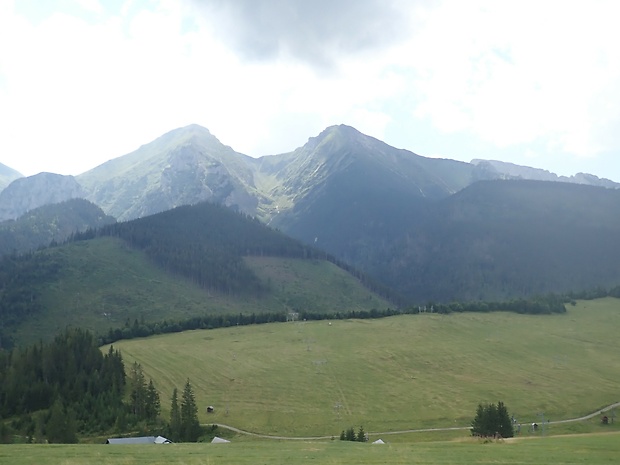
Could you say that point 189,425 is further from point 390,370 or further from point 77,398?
point 390,370

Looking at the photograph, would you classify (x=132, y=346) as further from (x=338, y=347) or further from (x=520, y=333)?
(x=520, y=333)

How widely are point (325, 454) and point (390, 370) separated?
9487 centimetres

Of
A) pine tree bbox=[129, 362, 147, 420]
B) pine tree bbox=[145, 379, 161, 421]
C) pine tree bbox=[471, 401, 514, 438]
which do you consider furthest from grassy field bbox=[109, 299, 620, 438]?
pine tree bbox=[471, 401, 514, 438]

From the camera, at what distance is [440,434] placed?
8544cm

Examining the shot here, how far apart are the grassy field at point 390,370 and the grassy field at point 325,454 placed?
4368 cm

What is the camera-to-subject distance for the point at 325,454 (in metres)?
35.8

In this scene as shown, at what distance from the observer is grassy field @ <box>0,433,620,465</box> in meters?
32.6

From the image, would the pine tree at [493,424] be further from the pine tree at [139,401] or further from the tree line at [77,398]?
the pine tree at [139,401]

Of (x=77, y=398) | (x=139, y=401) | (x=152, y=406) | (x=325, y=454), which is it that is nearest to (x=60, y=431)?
(x=152, y=406)

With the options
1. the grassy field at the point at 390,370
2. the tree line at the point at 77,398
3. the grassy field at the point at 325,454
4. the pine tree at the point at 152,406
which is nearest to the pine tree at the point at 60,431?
the tree line at the point at 77,398

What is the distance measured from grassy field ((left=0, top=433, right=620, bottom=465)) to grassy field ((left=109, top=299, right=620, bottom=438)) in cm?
4368

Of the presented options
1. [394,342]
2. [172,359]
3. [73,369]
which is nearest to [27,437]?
[73,369]

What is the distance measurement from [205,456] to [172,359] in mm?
108123

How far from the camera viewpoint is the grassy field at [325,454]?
32.6 m
